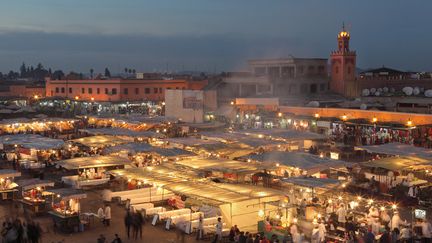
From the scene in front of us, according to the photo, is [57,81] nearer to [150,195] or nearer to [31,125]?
[31,125]

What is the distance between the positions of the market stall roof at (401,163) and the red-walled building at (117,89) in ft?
115

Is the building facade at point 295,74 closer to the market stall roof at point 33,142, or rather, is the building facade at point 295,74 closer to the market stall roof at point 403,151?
the market stall roof at point 33,142

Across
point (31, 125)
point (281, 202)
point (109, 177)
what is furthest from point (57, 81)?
point (281, 202)

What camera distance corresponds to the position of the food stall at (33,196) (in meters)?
14.9

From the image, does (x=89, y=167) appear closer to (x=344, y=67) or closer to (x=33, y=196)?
(x=33, y=196)

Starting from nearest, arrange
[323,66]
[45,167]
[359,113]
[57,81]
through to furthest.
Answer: [45,167] → [359,113] → [323,66] → [57,81]

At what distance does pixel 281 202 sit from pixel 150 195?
13.4 feet

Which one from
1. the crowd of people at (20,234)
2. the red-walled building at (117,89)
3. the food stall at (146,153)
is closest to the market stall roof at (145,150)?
the food stall at (146,153)

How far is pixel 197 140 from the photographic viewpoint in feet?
73.9

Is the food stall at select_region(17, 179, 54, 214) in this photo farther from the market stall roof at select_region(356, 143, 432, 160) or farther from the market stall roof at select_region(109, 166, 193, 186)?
the market stall roof at select_region(356, 143, 432, 160)

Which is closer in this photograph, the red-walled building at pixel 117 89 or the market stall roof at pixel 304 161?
the market stall roof at pixel 304 161

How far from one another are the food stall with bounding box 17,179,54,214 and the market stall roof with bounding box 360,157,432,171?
31.4 ft

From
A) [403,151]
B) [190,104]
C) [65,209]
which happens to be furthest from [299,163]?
[190,104]

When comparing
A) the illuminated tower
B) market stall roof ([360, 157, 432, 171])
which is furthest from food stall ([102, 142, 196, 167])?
the illuminated tower
